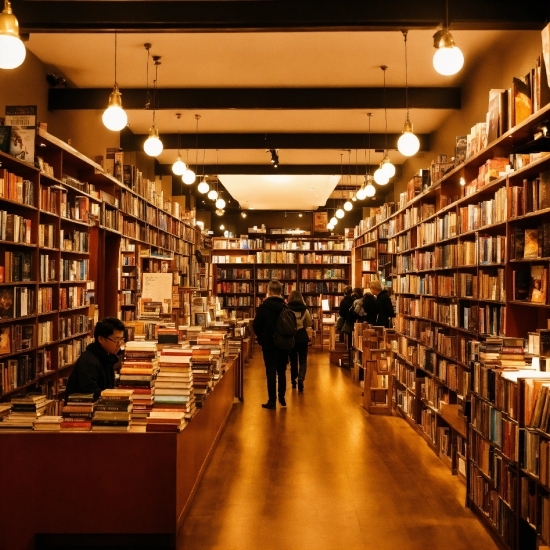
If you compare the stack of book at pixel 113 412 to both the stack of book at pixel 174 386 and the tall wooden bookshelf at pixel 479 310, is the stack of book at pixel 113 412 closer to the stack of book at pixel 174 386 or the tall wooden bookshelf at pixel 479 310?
the stack of book at pixel 174 386

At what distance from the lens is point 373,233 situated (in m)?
12.9

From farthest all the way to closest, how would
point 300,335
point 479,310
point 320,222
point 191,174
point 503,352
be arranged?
1. point 320,222
2. point 300,335
3. point 191,174
4. point 479,310
5. point 503,352

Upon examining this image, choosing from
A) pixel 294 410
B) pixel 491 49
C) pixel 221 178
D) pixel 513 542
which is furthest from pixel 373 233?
pixel 513 542

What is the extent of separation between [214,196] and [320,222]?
682 cm

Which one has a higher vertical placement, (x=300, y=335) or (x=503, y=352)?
(x=503, y=352)

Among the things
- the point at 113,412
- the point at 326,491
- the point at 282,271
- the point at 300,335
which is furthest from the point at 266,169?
the point at 113,412

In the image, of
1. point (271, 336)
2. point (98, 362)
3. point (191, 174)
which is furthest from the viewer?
point (191, 174)

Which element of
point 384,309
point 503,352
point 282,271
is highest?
point 282,271

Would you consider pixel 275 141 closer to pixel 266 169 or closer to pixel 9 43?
pixel 266 169

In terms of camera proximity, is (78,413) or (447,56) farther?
(447,56)

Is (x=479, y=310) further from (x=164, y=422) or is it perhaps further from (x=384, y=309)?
(x=384, y=309)

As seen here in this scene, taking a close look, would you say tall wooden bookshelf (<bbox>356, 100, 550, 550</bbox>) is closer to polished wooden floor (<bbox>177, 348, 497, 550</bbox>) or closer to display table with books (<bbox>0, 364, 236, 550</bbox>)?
polished wooden floor (<bbox>177, 348, 497, 550</bbox>)

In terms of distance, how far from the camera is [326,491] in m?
4.93

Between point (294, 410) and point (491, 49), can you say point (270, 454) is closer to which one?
point (294, 410)
